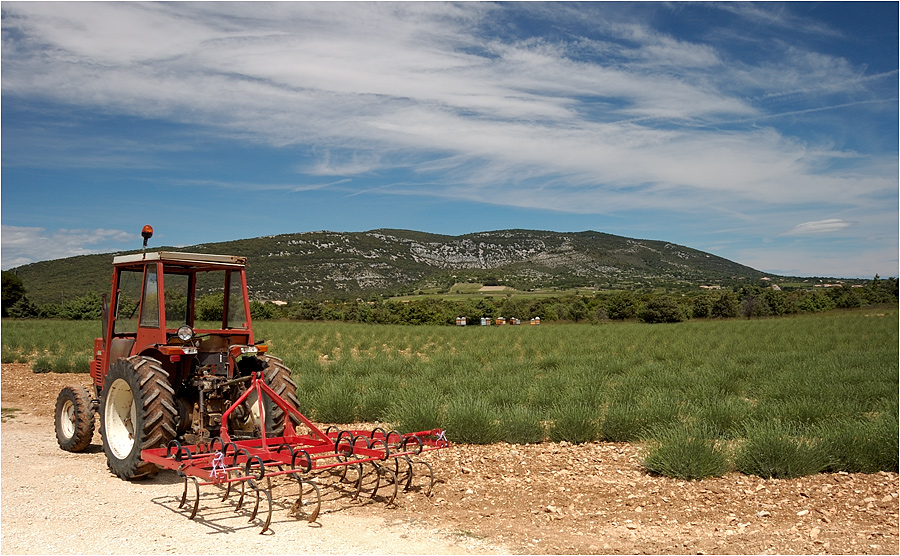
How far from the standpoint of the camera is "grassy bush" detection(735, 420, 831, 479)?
22.3 ft

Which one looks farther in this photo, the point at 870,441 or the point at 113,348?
the point at 113,348

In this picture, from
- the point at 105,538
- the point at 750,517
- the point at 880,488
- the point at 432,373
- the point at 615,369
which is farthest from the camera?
the point at 615,369

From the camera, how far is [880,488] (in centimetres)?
636

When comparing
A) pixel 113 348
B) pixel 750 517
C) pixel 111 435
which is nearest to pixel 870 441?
pixel 750 517

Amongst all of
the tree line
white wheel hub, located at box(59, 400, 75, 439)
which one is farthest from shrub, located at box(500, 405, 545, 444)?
the tree line

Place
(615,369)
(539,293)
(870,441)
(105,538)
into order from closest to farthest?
(105,538)
(870,441)
(615,369)
(539,293)

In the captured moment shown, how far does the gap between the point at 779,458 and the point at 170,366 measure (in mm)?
7087

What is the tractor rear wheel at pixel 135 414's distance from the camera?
6703 millimetres

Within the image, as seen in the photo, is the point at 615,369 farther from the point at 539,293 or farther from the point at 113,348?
the point at 539,293

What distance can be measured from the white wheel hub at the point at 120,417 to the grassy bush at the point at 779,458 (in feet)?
23.2

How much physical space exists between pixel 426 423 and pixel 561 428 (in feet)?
6.28

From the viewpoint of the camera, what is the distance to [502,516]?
5.86 m

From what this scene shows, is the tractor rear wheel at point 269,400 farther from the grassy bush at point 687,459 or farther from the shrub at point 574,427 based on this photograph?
the grassy bush at point 687,459

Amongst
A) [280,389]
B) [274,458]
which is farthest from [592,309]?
[274,458]
